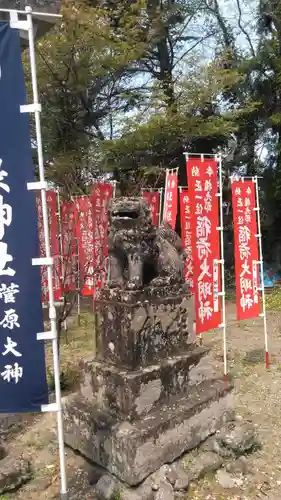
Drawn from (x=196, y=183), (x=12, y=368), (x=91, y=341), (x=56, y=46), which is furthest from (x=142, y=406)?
(x=56, y=46)

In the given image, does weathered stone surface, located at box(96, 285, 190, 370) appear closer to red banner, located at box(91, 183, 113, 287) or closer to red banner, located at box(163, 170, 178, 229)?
red banner, located at box(91, 183, 113, 287)

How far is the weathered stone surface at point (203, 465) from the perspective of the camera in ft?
12.6

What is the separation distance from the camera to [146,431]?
363 cm

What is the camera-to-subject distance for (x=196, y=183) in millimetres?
5738

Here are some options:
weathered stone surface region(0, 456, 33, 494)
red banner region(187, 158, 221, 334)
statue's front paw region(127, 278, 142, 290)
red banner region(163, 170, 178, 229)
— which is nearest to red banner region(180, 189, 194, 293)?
red banner region(187, 158, 221, 334)

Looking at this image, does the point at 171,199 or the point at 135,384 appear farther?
the point at 171,199

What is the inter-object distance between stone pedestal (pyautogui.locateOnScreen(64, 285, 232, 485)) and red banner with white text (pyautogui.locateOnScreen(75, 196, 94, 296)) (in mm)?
5085

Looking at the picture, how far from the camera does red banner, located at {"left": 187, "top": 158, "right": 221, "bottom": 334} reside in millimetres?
5797

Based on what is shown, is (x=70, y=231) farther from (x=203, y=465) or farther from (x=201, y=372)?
(x=203, y=465)

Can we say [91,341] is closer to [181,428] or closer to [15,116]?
[181,428]

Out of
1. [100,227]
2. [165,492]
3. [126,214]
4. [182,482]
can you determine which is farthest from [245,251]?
[165,492]

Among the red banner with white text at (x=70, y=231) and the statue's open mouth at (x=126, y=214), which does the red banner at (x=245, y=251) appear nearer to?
the statue's open mouth at (x=126, y=214)

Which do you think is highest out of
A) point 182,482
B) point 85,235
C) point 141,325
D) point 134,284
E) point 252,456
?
point 85,235

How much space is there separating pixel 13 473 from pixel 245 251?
4513 mm
